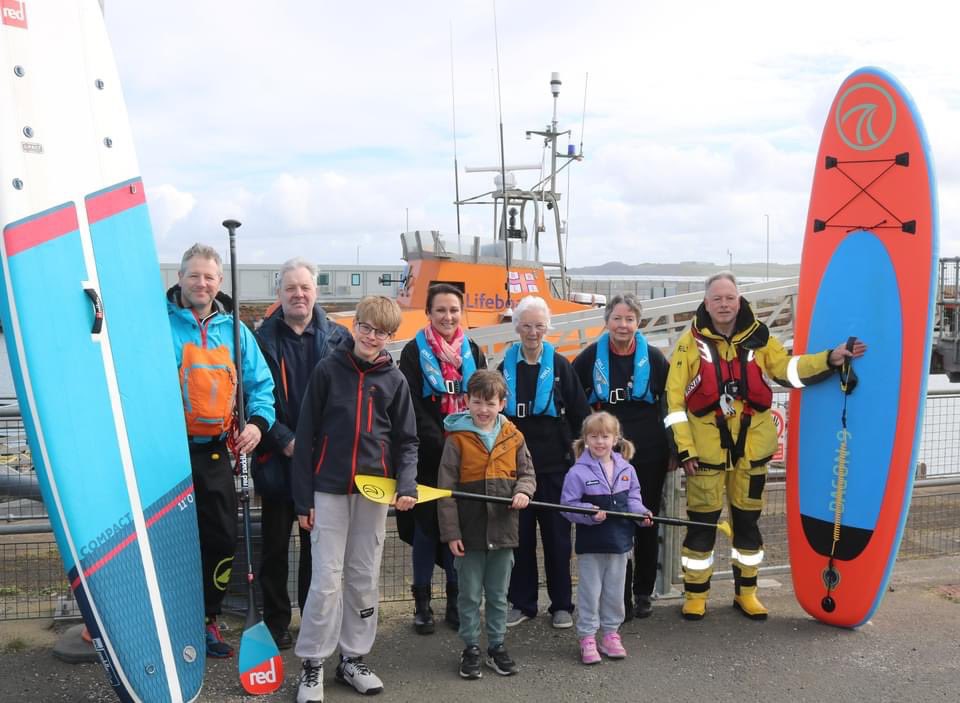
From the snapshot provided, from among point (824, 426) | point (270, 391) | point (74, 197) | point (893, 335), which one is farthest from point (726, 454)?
point (74, 197)

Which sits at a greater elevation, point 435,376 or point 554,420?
point 435,376

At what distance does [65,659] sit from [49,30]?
8.01ft

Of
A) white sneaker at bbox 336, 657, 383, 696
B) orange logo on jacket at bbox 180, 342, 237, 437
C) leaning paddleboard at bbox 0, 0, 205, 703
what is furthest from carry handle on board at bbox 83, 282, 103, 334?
white sneaker at bbox 336, 657, 383, 696

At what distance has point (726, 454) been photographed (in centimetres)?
400

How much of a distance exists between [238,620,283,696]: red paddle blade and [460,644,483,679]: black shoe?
2.30 ft

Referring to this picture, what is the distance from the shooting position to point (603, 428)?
3629 mm

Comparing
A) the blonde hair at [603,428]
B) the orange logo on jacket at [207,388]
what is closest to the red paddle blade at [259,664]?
the orange logo on jacket at [207,388]

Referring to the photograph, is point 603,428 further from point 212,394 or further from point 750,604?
point 212,394

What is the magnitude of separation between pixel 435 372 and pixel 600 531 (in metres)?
0.95

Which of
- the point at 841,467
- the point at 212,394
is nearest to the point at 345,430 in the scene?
the point at 212,394

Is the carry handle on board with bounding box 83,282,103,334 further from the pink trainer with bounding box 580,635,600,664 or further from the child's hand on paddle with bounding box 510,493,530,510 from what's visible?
the pink trainer with bounding box 580,635,600,664

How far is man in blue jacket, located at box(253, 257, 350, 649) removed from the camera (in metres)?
3.67

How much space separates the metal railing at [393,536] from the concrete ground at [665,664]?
22cm

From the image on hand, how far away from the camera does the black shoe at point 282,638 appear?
374 cm
